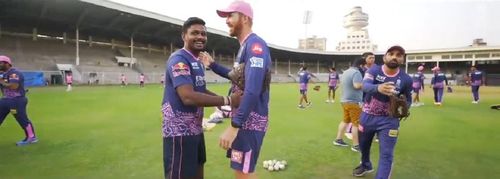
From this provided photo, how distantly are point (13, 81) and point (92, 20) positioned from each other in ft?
126

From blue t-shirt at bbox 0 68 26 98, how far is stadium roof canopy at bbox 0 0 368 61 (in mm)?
30602

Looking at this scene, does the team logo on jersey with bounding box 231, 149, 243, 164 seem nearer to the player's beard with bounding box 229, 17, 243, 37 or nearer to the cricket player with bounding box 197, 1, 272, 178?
the cricket player with bounding box 197, 1, 272, 178

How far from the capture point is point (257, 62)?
2.67m

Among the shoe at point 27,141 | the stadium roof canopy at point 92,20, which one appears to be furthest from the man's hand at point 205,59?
the stadium roof canopy at point 92,20

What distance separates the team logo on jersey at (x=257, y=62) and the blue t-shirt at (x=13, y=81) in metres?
5.88

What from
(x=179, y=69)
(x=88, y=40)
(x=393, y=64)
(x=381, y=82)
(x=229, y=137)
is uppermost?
(x=88, y=40)

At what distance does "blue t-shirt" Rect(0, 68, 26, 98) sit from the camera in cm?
650

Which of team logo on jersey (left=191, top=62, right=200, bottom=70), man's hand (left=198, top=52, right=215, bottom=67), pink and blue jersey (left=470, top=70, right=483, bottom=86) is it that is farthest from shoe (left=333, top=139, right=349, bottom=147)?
pink and blue jersey (left=470, top=70, right=483, bottom=86)

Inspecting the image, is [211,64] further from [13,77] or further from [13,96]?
[13,96]

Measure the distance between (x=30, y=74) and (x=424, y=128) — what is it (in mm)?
33002

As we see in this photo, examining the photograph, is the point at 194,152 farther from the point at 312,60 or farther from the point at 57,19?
the point at 312,60

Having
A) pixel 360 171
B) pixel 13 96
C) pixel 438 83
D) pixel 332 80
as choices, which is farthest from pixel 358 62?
pixel 332 80

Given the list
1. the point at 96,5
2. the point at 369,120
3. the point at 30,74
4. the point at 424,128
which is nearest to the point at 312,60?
the point at 96,5

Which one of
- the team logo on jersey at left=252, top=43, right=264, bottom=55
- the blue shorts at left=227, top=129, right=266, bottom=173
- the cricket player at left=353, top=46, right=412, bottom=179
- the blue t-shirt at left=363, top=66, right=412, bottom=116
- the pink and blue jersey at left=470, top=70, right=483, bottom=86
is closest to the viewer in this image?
the team logo on jersey at left=252, top=43, right=264, bottom=55
